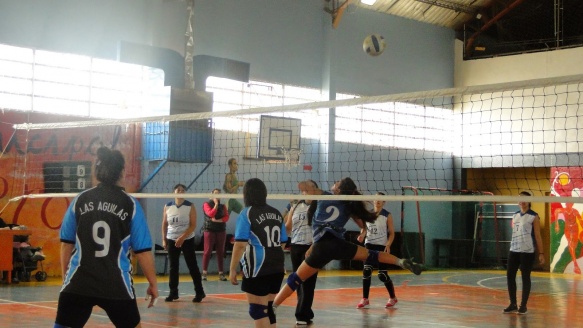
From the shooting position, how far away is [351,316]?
11.9 metres

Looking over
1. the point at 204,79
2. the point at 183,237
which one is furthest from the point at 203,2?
the point at 183,237

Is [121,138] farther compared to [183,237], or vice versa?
[121,138]

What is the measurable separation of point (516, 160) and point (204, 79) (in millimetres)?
12044

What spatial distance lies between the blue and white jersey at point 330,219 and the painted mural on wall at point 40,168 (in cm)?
777

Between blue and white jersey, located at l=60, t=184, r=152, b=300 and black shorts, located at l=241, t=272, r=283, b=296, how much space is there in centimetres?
225

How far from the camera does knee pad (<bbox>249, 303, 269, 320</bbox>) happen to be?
7258 millimetres

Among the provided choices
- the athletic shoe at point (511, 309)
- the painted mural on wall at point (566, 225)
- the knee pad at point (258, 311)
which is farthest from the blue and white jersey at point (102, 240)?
the painted mural on wall at point (566, 225)

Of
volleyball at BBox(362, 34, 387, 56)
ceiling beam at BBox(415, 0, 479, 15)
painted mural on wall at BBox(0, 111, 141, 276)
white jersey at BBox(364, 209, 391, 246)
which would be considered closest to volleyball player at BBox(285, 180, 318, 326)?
white jersey at BBox(364, 209, 391, 246)

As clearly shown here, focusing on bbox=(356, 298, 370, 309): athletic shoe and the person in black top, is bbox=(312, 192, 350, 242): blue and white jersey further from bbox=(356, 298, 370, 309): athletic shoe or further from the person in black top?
bbox=(356, 298, 370, 309): athletic shoe

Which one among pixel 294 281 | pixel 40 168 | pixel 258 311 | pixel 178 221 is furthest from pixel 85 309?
pixel 40 168

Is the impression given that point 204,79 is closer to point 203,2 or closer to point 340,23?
point 203,2

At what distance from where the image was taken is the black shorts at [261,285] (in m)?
7.37

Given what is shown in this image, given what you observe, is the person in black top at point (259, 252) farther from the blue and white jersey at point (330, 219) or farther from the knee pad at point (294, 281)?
the blue and white jersey at point (330, 219)

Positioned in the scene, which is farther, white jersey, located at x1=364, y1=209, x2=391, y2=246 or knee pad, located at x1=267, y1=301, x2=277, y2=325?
white jersey, located at x1=364, y1=209, x2=391, y2=246
